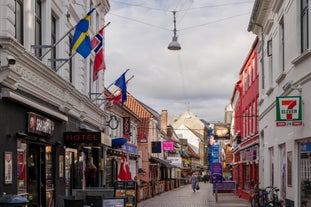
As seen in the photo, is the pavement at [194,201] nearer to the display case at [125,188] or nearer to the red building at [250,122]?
the red building at [250,122]

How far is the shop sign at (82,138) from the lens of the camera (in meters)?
19.6

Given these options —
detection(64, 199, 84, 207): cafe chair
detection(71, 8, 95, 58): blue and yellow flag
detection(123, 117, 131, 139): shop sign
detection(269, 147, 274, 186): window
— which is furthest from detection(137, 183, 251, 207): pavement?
detection(71, 8, 95, 58): blue and yellow flag

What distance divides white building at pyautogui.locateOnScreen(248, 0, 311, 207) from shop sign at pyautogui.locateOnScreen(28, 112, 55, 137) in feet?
21.0

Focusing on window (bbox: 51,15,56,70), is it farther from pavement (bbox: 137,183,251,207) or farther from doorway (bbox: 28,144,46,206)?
pavement (bbox: 137,183,251,207)

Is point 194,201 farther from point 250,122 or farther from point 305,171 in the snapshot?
point 305,171

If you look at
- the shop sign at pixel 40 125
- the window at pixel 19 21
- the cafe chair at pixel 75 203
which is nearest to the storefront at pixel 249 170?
the shop sign at pixel 40 125

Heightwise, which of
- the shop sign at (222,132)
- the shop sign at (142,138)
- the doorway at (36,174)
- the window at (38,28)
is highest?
the window at (38,28)

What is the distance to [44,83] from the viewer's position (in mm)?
16328

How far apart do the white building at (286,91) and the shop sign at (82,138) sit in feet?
20.5

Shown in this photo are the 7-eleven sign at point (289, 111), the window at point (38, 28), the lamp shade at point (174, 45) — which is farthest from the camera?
the lamp shade at point (174, 45)

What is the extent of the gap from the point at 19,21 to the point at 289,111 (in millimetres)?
7204

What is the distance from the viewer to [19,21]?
14.4 m

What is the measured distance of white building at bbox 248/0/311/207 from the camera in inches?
547

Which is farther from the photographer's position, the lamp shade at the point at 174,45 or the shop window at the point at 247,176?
the shop window at the point at 247,176
